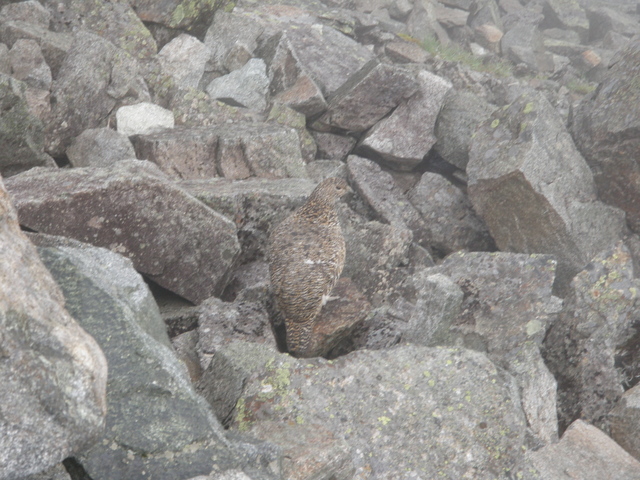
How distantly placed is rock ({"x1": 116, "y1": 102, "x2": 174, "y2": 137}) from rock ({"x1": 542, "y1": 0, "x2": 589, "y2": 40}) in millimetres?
17483

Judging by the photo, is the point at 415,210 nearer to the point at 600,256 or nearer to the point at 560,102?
the point at 600,256

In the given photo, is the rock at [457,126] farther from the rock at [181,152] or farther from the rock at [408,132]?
the rock at [181,152]

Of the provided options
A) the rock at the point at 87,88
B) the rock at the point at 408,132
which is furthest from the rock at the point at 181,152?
the rock at the point at 408,132

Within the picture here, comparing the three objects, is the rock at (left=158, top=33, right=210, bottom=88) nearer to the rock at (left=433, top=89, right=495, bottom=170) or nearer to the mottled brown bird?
the rock at (left=433, top=89, right=495, bottom=170)

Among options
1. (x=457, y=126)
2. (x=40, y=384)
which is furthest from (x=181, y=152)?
(x=40, y=384)

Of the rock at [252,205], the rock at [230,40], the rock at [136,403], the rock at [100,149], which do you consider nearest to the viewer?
the rock at [136,403]

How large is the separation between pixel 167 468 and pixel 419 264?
5504 mm

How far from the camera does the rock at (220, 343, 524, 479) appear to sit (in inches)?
176

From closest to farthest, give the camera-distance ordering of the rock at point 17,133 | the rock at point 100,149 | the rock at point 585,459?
the rock at point 585,459 → the rock at point 17,133 → the rock at point 100,149

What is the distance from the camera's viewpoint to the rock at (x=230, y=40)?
451 inches

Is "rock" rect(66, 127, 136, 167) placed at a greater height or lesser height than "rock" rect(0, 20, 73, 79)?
lesser

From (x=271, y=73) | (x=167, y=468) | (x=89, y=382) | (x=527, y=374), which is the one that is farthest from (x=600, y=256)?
(x=271, y=73)

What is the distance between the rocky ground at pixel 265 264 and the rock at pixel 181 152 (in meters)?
0.03

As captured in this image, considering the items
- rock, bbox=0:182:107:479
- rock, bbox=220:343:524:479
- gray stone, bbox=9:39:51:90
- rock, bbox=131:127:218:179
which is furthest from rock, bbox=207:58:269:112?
rock, bbox=0:182:107:479
